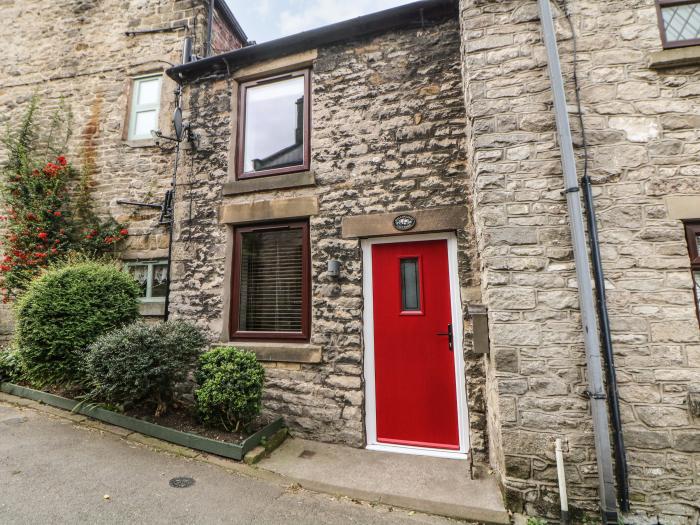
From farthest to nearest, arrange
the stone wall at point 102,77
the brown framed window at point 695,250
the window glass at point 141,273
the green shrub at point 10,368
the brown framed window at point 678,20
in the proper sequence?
1. the stone wall at point 102,77
2. the window glass at point 141,273
3. the green shrub at point 10,368
4. the brown framed window at point 678,20
5. the brown framed window at point 695,250

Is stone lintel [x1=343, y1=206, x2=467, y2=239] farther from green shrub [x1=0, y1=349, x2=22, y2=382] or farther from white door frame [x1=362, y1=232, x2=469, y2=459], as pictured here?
green shrub [x1=0, y1=349, x2=22, y2=382]

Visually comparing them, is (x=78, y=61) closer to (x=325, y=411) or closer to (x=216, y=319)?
(x=216, y=319)

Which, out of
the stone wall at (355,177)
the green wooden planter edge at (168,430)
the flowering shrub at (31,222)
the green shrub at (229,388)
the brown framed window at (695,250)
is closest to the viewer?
the brown framed window at (695,250)

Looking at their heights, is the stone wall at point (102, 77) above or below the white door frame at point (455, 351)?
above

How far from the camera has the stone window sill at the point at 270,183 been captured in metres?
4.88

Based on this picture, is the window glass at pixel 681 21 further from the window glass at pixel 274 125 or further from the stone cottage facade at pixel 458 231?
the window glass at pixel 274 125

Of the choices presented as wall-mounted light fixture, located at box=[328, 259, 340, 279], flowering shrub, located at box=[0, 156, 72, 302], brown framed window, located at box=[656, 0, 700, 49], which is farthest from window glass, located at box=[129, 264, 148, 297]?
brown framed window, located at box=[656, 0, 700, 49]

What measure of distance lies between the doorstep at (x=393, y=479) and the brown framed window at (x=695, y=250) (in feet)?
8.23

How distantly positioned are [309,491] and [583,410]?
255 centimetres

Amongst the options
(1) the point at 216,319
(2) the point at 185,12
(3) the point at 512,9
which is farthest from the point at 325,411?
(2) the point at 185,12

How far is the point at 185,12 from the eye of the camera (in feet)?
24.4

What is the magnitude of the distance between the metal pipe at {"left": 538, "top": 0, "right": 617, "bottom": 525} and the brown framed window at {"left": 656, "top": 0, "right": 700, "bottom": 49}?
110 centimetres

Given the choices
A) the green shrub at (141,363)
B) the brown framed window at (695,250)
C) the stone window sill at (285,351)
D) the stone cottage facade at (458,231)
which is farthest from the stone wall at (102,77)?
the brown framed window at (695,250)

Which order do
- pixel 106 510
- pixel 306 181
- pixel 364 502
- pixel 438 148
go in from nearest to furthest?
pixel 106 510 → pixel 364 502 → pixel 438 148 → pixel 306 181
